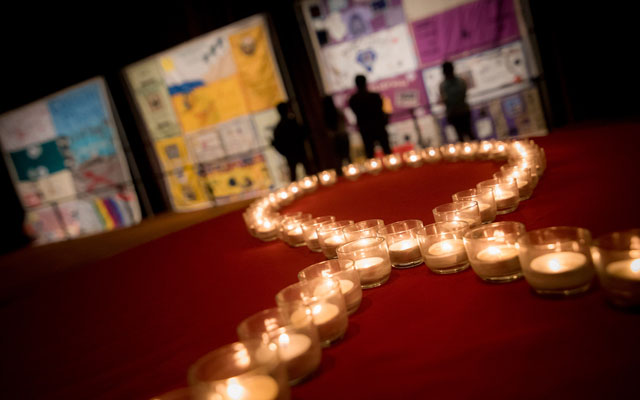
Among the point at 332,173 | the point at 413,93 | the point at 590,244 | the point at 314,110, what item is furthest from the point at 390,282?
the point at 314,110

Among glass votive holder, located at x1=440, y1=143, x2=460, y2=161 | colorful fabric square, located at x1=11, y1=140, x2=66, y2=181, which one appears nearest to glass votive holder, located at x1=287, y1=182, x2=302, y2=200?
glass votive holder, located at x1=440, y1=143, x2=460, y2=161

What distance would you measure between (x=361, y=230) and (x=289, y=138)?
152 inches

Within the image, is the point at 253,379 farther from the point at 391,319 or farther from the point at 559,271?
the point at 559,271

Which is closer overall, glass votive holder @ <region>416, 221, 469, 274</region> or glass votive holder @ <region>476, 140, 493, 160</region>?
glass votive holder @ <region>416, 221, 469, 274</region>

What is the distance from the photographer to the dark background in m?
4.87

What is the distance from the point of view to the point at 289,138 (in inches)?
214

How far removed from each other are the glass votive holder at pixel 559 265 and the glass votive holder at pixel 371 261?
0.44 metres

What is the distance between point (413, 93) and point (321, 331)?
5.00 m

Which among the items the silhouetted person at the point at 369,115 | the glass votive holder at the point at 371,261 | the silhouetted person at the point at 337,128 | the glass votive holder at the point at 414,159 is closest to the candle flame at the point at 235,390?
the glass votive holder at the point at 371,261

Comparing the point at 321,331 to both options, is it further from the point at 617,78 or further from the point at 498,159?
the point at 617,78

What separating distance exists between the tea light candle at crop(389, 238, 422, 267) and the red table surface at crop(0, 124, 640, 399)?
0.05 meters

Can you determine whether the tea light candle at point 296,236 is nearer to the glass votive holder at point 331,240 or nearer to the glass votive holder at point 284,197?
the glass votive holder at point 331,240

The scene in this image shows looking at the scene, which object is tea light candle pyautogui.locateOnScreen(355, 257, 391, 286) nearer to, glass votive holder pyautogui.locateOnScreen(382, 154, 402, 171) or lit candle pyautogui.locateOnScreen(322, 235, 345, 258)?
lit candle pyautogui.locateOnScreen(322, 235, 345, 258)

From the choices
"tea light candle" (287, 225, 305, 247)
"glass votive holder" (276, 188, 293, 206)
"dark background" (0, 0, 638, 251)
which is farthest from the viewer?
"dark background" (0, 0, 638, 251)
